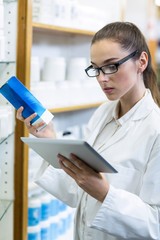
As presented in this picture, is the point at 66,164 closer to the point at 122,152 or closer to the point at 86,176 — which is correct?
the point at 86,176

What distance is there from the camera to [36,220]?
1.84m

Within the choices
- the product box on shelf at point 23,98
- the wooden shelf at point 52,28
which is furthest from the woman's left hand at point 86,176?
the wooden shelf at point 52,28

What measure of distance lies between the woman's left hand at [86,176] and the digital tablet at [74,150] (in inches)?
0.7

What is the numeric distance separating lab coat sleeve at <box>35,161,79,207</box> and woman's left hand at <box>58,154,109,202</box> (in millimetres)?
349

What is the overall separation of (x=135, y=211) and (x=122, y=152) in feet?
0.70

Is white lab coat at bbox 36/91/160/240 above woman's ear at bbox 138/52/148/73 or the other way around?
the other way around

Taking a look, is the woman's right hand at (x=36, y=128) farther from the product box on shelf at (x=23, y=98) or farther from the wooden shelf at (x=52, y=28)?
the wooden shelf at (x=52, y=28)

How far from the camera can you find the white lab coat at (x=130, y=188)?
44.4 inches

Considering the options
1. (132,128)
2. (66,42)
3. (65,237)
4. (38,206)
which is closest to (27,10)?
(132,128)

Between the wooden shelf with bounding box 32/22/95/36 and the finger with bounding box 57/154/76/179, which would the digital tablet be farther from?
the wooden shelf with bounding box 32/22/95/36

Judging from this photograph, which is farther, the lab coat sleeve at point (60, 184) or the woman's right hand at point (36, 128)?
the lab coat sleeve at point (60, 184)

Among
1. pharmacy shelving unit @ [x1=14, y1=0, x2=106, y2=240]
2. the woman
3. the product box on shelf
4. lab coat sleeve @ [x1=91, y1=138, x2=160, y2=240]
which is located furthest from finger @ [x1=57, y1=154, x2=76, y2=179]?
pharmacy shelving unit @ [x1=14, y1=0, x2=106, y2=240]

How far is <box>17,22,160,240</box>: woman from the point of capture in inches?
44.4

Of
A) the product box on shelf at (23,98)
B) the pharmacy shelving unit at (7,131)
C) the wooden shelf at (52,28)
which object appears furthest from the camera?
the wooden shelf at (52,28)
